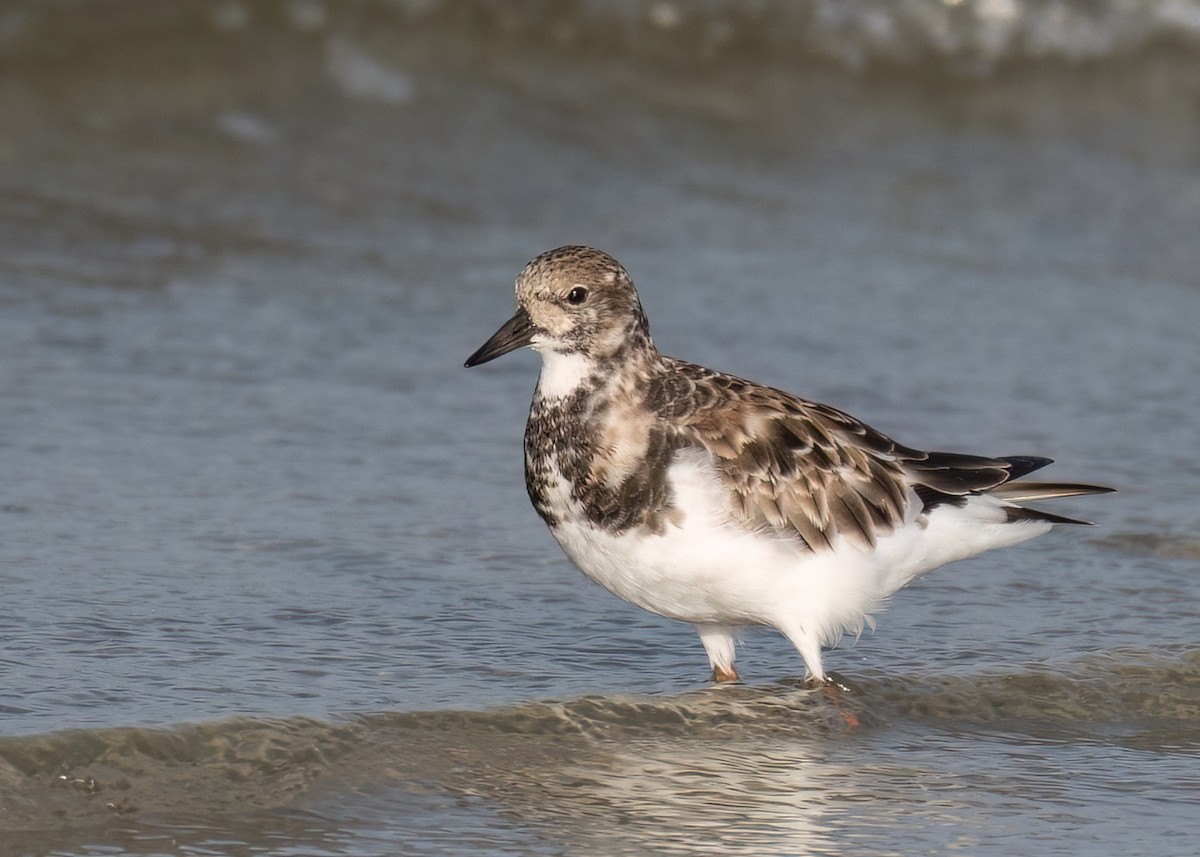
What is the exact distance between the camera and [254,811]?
14.8ft

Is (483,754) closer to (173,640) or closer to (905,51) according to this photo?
(173,640)

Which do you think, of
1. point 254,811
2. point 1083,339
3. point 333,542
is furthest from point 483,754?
point 1083,339

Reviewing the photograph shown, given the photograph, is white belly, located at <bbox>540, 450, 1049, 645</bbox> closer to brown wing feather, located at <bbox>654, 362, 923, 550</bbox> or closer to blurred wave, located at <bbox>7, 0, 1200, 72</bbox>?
brown wing feather, located at <bbox>654, 362, 923, 550</bbox>

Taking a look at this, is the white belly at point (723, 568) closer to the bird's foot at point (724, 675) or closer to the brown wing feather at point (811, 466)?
the brown wing feather at point (811, 466)

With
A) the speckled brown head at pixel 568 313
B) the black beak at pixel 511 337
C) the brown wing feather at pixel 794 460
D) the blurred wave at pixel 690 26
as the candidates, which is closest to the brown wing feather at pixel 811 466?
the brown wing feather at pixel 794 460

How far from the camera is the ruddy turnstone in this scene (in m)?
5.15

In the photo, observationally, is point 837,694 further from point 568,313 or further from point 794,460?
point 568,313

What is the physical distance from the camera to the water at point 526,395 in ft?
15.7

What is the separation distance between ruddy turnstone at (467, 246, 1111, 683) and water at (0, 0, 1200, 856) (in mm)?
335

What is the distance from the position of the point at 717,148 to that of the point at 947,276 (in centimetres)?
221

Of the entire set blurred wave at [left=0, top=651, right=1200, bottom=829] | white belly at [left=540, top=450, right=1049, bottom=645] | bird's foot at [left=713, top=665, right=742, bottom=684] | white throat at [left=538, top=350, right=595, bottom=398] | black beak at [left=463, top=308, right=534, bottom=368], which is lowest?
blurred wave at [left=0, top=651, right=1200, bottom=829]

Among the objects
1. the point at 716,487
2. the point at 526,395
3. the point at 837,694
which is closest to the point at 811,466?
the point at 716,487

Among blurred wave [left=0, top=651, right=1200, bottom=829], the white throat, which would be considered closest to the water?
blurred wave [left=0, top=651, right=1200, bottom=829]

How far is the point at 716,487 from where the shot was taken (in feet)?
17.1
